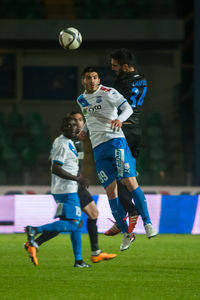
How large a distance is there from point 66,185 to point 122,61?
157 cm

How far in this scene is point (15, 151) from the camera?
22781 millimetres

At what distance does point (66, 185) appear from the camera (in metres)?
7.66

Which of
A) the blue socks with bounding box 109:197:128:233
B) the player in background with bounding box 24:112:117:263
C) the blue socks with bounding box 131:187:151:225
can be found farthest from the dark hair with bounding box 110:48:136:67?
the blue socks with bounding box 109:197:128:233

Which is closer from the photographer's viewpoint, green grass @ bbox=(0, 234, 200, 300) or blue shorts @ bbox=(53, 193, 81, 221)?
green grass @ bbox=(0, 234, 200, 300)

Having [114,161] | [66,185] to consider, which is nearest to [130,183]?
[114,161]

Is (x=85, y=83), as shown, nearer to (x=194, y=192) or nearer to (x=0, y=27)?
(x=194, y=192)

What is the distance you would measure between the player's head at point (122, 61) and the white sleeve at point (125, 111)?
564 mm

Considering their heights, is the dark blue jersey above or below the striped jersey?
above

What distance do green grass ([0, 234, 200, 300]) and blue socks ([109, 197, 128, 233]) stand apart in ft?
1.71

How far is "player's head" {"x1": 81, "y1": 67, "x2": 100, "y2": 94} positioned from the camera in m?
7.61

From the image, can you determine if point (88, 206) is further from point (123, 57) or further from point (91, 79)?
point (123, 57)

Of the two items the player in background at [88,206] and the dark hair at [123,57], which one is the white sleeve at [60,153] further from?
the dark hair at [123,57]

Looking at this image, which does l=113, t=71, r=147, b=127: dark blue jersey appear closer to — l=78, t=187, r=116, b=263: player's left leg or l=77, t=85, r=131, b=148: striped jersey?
l=77, t=85, r=131, b=148: striped jersey

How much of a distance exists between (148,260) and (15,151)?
14.1 meters
